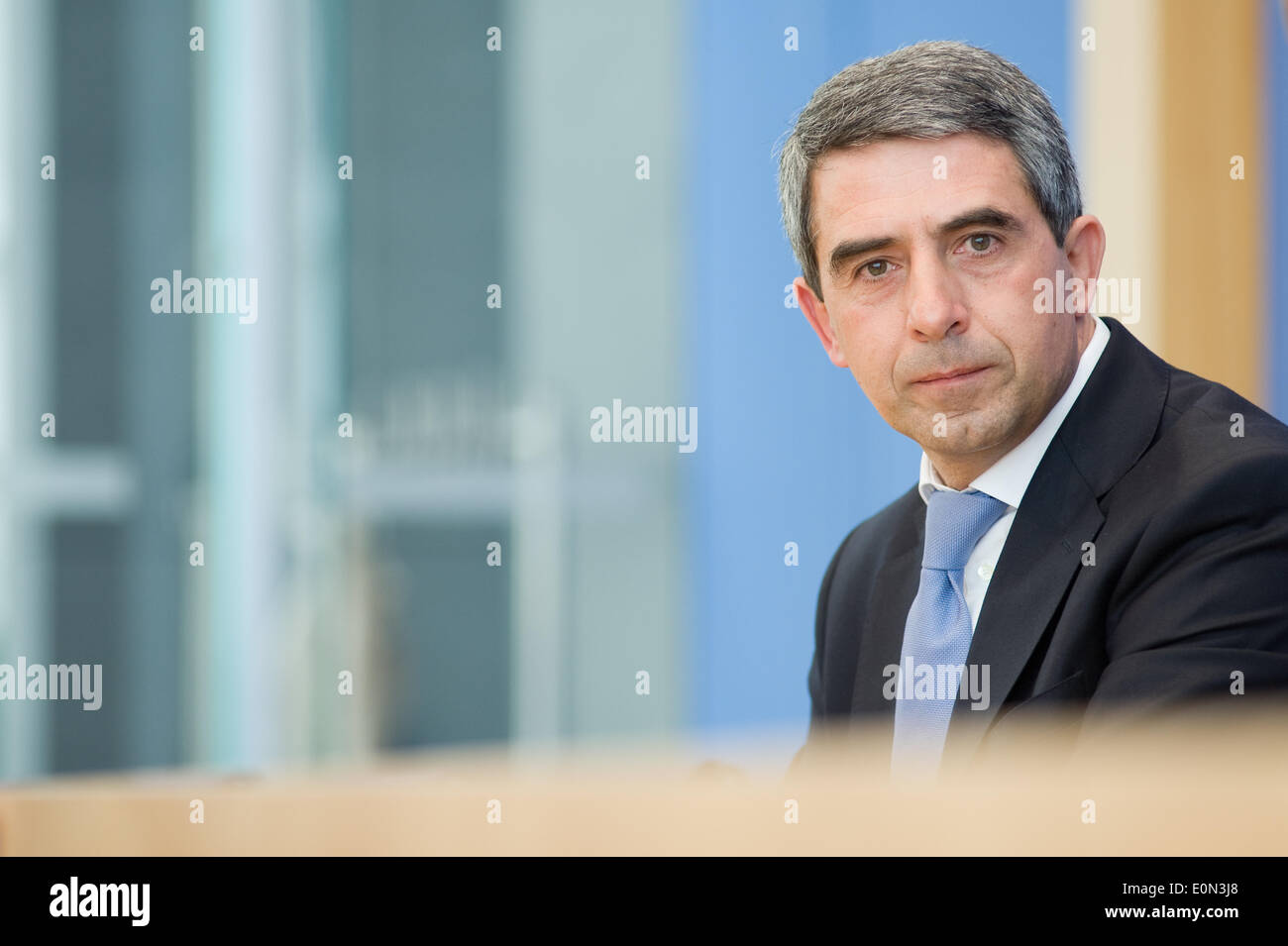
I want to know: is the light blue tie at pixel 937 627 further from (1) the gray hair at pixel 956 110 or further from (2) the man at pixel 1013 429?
(1) the gray hair at pixel 956 110

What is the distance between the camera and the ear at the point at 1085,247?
0.56 meters

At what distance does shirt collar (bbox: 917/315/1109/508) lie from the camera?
57 cm

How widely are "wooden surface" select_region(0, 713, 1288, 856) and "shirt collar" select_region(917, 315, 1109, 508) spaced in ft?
0.41

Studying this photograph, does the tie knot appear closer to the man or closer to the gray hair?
the man

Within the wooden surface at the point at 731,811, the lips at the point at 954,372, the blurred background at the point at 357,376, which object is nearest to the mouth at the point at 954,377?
the lips at the point at 954,372

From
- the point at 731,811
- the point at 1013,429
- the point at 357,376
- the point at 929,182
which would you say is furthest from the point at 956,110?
the point at 357,376

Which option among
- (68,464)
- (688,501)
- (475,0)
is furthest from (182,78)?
(688,501)

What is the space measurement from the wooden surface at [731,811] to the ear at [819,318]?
0.62ft

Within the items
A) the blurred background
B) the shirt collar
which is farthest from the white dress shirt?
the blurred background

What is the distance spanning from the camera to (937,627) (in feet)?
1.89

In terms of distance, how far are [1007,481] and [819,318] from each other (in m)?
0.11

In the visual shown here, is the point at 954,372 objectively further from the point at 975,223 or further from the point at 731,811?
the point at 731,811
